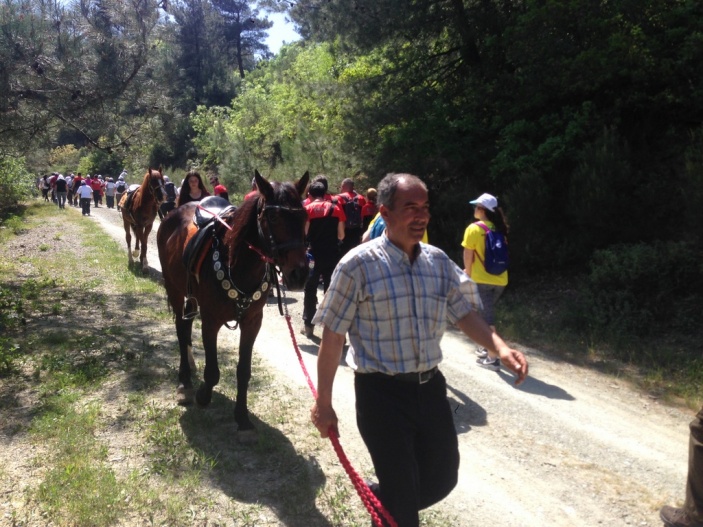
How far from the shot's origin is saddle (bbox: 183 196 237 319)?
5.48 meters

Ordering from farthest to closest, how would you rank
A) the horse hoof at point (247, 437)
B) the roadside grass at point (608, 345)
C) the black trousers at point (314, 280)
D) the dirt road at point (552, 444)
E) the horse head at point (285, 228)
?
1. the black trousers at point (314, 280)
2. the roadside grass at point (608, 345)
3. the horse hoof at point (247, 437)
4. the horse head at point (285, 228)
5. the dirt road at point (552, 444)

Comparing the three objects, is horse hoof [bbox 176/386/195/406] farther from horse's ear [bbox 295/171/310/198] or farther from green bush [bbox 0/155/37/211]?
green bush [bbox 0/155/37/211]

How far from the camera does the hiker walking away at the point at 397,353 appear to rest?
2898 millimetres

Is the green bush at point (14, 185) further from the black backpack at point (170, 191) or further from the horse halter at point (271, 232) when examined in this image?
the horse halter at point (271, 232)

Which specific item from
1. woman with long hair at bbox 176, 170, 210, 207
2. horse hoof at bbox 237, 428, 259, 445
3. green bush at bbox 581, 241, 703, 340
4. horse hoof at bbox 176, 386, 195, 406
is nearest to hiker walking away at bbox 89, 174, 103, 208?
woman with long hair at bbox 176, 170, 210, 207

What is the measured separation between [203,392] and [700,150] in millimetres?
8386

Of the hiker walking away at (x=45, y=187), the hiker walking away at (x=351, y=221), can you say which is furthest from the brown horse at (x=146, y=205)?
the hiker walking away at (x=45, y=187)

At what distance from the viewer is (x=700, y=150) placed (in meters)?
9.41

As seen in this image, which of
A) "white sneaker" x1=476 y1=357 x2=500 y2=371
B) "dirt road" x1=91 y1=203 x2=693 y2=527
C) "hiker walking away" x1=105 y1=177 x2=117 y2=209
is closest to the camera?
"dirt road" x1=91 y1=203 x2=693 y2=527

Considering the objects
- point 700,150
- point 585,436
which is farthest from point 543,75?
point 585,436

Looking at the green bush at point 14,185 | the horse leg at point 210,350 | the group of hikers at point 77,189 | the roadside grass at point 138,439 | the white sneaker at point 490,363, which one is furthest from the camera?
the group of hikers at point 77,189

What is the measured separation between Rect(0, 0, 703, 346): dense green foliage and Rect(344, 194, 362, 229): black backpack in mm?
3658

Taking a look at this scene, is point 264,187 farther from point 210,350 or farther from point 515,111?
point 515,111

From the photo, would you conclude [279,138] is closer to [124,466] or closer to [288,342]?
[288,342]
